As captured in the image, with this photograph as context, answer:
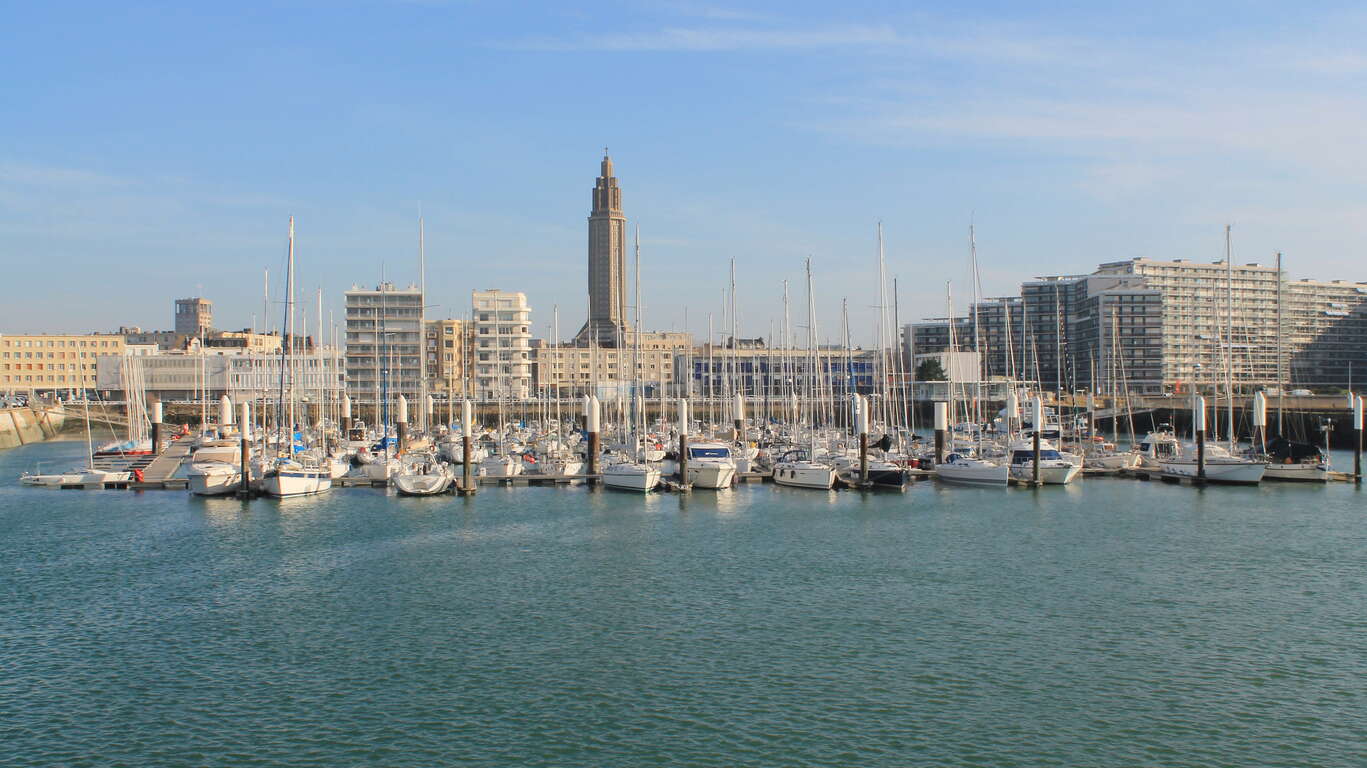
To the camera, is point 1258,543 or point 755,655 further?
point 1258,543

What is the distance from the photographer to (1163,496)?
4984 centimetres

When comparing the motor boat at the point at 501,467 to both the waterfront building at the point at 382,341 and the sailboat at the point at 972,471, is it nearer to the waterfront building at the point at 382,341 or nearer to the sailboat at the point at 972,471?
the sailboat at the point at 972,471

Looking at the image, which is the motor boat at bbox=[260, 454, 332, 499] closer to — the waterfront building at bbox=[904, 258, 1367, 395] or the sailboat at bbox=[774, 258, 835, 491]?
the sailboat at bbox=[774, 258, 835, 491]

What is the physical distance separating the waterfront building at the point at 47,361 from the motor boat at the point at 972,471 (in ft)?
469

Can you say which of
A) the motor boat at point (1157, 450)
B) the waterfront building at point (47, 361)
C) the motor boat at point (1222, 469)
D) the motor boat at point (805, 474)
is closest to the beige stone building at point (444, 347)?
the waterfront building at point (47, 361)

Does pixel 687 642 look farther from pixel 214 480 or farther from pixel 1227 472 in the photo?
pixel 1227 472

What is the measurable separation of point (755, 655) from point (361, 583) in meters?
12.8

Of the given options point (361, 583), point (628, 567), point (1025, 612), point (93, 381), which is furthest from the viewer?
point (93, 381)

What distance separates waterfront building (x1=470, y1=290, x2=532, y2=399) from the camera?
137000 mm

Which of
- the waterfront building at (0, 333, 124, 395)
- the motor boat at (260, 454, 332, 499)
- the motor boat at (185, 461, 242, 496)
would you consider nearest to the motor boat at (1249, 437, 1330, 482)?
the motor boat at (260, 454, 332, 499)

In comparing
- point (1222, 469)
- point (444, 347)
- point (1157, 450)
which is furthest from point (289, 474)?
point (444, 347)

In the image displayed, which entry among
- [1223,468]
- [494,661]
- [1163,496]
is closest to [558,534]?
[494,661]

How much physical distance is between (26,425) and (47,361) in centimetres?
6802

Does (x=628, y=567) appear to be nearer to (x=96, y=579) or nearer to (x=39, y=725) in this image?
(x=96, y=579)
